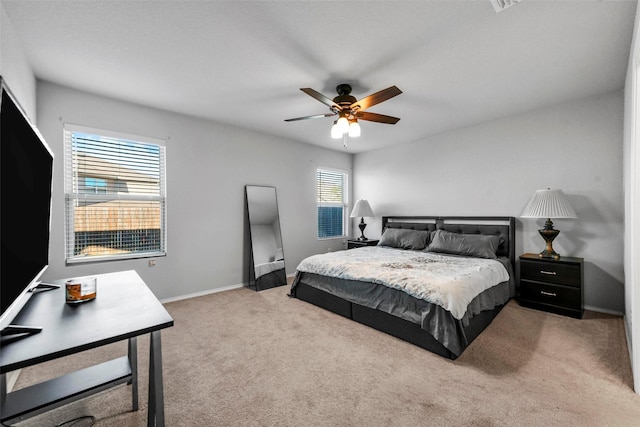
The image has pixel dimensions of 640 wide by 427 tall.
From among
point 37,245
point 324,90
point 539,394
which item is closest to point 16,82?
point 37,245

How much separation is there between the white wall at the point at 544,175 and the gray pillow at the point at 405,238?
0.56 metres

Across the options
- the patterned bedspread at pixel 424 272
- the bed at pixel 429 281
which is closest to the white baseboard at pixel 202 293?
the bed at pixel 429 281

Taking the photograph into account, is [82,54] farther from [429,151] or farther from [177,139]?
[429,151]

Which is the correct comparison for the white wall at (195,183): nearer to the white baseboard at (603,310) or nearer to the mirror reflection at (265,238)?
the mirror reflection at (265,238)

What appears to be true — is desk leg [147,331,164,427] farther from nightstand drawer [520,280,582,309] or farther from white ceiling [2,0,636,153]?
Answer: nightstand drawer [520,280,582,309]

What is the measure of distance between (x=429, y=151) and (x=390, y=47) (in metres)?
2.97

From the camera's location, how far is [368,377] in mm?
2086

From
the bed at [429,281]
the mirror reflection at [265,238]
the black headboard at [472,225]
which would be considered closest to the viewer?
the bed at [429,281]

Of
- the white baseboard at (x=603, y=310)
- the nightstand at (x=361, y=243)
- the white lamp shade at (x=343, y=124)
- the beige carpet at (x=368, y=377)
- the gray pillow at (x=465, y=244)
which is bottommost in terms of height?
the beige carpet at (x=368, y=377)

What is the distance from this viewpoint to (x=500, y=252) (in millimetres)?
3988

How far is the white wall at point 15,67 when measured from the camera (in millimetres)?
1844

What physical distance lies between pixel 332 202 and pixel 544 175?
3537 millimetres

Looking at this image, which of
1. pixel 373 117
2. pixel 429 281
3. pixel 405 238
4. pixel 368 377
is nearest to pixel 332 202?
pixel 405 238

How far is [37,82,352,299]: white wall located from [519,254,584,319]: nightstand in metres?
3.50
